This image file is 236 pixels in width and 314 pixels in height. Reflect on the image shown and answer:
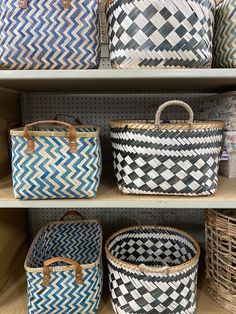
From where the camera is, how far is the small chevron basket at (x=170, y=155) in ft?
2.39

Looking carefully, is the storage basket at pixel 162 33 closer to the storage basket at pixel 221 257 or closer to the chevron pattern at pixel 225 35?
the chevron pattern at pixel 225 35

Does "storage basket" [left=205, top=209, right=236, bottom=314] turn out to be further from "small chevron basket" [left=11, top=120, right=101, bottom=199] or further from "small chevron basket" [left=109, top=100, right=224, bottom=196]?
"small chevron basket" [left=11, top=120, right=101, bottom=199]

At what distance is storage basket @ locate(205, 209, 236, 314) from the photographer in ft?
2.83

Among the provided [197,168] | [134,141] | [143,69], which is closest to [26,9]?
[143,69]

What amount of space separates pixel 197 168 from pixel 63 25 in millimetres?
559

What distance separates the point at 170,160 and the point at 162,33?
0.35m

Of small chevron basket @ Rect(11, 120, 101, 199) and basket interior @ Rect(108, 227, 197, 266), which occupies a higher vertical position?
small chevron basket @ Rect(11, 120, 101, 199)

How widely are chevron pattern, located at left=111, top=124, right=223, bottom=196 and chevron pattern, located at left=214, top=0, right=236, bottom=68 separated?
0.22 m

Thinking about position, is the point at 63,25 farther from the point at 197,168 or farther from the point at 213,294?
the point at 213,294

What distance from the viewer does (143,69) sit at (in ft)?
2.27

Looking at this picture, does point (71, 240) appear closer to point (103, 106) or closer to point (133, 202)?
point (133, 202)

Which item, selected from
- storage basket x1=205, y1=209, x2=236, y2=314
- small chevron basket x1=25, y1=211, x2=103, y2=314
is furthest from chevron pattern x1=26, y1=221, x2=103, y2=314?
storage basket x1=205, y1=209, x2=236, y2=314

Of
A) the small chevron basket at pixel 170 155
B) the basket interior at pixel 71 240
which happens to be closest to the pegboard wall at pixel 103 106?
the basket interior at pixel 71 240

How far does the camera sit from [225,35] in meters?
0.77
